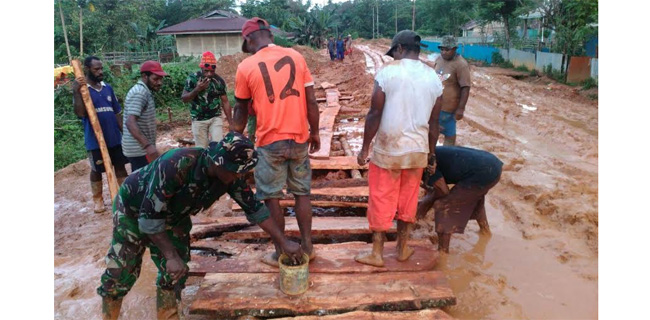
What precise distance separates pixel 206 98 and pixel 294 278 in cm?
324

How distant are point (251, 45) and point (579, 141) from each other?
270 inches

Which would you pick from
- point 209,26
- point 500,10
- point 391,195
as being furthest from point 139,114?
point 209,26

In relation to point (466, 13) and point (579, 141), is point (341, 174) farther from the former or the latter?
point (466, 13)

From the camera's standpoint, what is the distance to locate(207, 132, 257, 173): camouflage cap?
2.33m

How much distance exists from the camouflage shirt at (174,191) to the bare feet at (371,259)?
0.95m

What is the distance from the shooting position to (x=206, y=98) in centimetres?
542

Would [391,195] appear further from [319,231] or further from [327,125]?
[327,125]

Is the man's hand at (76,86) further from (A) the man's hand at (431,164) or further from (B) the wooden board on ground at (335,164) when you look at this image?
(A) the man's hand at (431,164)

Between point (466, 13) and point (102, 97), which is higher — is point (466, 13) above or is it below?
above

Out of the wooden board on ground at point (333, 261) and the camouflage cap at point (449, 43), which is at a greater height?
the camouflage cap at point (449, 43)

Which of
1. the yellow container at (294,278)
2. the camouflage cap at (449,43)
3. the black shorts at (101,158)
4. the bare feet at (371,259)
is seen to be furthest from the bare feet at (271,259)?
the camouflage cap at (449,43)

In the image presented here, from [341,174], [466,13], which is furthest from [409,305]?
[466,13]

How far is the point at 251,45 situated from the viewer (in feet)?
10.7

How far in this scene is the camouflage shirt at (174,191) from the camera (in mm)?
2512
